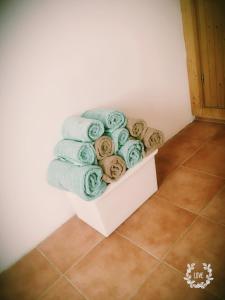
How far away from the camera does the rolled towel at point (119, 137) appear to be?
3.99 ft

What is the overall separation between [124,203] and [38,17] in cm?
105

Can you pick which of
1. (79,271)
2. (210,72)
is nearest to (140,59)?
(210,72)

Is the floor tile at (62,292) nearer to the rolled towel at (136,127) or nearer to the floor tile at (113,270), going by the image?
the floor tile at (113,270)

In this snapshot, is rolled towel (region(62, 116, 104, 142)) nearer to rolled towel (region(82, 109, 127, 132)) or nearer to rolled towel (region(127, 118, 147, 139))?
rolled towel (region(82, 109, 127, 132))

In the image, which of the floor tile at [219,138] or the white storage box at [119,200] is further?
the floor tile at [219,138]

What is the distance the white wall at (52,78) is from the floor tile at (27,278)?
0.06 metres

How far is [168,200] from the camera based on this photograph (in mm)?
1412

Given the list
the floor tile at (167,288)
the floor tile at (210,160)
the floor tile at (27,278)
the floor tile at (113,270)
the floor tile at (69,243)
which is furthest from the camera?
the floor tile at (210,160)

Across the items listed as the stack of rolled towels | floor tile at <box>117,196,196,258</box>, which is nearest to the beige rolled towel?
the stack of rolled towels

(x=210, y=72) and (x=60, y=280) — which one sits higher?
(x=210, y=72)

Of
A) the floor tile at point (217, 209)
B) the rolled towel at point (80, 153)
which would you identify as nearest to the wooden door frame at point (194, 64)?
the floor tile at point (217, 209)

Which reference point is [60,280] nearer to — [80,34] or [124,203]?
[124,203]

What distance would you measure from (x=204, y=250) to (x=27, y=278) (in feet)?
2.93

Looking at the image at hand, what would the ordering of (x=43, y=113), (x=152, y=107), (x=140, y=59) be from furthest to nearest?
(x=152, y=107) → (x=140, y=59) → (x=43, y=113)
